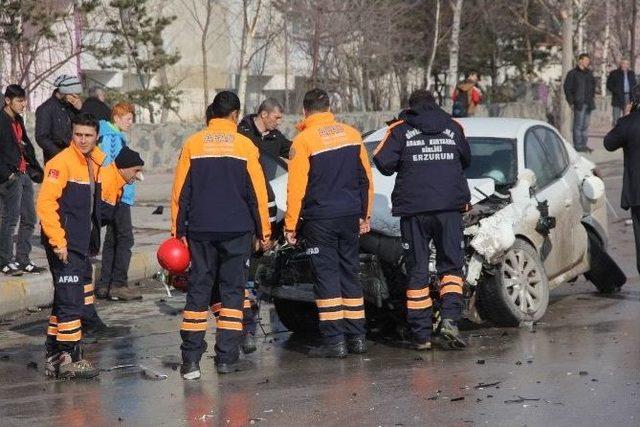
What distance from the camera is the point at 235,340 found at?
838cm

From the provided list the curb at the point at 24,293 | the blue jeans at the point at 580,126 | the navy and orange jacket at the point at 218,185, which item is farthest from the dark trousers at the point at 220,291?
the blue jeans at the point at 580,126

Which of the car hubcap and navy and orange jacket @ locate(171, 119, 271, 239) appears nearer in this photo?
navy and orange jacket @ locate(171, 119, 271, 239)

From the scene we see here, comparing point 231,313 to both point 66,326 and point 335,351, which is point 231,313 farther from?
point 66,326

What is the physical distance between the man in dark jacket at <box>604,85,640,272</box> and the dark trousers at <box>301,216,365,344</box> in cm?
249

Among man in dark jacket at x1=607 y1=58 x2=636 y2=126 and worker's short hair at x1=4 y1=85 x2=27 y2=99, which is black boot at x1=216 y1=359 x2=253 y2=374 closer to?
worker's short hair at x1=4 y1=85 x2=27 y2=99

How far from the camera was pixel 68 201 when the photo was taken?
27.2ft

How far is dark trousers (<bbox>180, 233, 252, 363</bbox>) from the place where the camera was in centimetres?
827

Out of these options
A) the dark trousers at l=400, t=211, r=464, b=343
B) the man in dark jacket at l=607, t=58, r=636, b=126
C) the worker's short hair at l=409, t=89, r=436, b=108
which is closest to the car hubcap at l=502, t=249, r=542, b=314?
the dark trousers at l=400, t=211, r=464, b=343

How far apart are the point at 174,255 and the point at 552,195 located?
343cm

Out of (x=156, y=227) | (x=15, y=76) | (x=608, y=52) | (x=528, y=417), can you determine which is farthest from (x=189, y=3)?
(x=528, y=417)

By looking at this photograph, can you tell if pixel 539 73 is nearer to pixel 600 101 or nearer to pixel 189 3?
pixel 600 101

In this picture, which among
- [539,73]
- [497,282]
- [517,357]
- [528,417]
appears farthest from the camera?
[539,73]

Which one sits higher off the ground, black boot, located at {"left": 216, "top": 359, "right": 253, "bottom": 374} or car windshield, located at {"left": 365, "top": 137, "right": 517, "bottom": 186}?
car windshield, located at {"left": 365, "top": 137, "right": 517, "bottom": 186}

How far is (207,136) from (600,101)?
33.9 m
